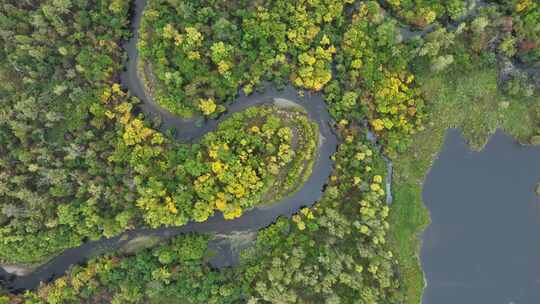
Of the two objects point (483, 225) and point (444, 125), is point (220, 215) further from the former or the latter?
point (483, 225)

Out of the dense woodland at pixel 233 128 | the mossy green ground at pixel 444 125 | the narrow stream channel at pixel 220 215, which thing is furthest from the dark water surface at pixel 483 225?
the narrow stream channel at pixel 220 215

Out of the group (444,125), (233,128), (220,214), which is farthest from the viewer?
(444,125)

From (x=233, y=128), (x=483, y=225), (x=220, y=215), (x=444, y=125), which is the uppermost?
(x=444, y=125)

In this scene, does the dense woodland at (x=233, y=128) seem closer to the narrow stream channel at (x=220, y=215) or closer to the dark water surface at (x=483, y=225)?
the narrow stream channel at (x=220, y=215)

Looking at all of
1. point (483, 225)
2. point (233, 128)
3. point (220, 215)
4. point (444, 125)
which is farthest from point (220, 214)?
point (483, 225)

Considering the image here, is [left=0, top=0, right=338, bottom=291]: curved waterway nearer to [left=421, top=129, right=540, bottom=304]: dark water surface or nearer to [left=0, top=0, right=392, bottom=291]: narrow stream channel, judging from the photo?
[left=0, top=0, right=392, bottom=291]: narrow stream channel

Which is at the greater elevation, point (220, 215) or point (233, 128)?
point (233, 128)

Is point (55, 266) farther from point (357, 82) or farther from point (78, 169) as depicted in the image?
point (357, 82)

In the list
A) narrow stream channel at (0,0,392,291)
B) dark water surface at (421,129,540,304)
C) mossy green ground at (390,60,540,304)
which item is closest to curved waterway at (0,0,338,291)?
narrow stream channel at (0,0,392,291)
